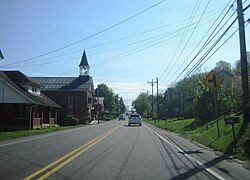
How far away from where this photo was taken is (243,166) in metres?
10.8

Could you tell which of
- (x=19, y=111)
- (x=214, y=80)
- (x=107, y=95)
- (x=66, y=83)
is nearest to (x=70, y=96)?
(x=66, y=83)

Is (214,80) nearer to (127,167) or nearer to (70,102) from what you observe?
(127,167)

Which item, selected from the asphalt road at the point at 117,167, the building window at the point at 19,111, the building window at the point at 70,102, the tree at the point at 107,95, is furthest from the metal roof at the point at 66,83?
the tree at the point at 107,95

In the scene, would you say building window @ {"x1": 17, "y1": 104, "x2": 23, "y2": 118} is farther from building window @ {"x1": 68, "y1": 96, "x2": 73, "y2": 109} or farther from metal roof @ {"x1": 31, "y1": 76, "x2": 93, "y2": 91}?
metal roof @ {"x1": 31, "y1": 76, "x2": 93, "y2": 91}

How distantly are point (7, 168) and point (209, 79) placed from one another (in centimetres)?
1280

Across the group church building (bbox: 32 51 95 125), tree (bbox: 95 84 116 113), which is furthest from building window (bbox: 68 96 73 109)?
tree (bbox: 95 84 116 113)

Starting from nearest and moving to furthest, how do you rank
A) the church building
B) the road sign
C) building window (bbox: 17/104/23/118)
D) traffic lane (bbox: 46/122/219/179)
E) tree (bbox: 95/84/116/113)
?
traffic lane (bbox: 46/122/219/179) < the road sign < building window (bbox: 17/104/23/118) < the church building < tree (bbox: 95/84/116/113)

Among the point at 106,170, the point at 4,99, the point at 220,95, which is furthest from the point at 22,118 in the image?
the point at 106,170

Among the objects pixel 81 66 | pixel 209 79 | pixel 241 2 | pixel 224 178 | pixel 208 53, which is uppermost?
pixel 81 66

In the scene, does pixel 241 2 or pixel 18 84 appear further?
pixel 18 84

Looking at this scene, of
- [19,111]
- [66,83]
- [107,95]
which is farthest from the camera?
[107,95]

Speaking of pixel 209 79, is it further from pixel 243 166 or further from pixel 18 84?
pixel 18 84

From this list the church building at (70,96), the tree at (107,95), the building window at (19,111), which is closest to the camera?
the building window at (19,111)

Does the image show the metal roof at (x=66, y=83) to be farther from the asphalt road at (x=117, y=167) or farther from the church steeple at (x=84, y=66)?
the asphalt road at (x=117, y=167)
